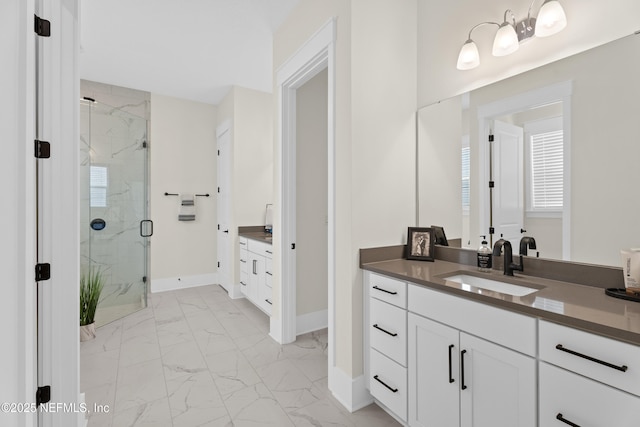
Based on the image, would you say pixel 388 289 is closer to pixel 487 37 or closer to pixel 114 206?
pixel 487 37

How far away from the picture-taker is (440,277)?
158cm

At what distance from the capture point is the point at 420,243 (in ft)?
6.63

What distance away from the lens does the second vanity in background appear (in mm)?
3176

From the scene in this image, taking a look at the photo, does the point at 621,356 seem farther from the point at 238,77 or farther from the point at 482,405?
the point at 238,77

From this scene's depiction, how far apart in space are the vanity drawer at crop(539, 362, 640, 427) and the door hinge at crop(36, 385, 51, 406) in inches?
78.8

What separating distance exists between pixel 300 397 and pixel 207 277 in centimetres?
327

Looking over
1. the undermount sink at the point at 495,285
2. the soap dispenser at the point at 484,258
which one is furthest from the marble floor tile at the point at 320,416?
the soap dispenser at the point at 484,258

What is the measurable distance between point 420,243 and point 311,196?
133cm

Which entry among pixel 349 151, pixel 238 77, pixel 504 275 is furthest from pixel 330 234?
pixel 238 77

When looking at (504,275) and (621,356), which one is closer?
(621,356)

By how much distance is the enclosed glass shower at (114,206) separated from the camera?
3.22 meters

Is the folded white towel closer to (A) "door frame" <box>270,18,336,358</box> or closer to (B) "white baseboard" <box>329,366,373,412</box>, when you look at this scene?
(A) "door frame" <box>270,18,336,358</box>

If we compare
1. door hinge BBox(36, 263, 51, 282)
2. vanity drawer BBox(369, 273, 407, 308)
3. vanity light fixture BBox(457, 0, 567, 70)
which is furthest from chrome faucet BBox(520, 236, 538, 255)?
door hinge BBox(36, 263, 51, 282)

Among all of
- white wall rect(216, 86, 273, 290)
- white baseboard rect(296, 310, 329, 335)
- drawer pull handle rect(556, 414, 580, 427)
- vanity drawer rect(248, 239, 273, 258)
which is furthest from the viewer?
white wall rect(216, 86, 273, 290)
